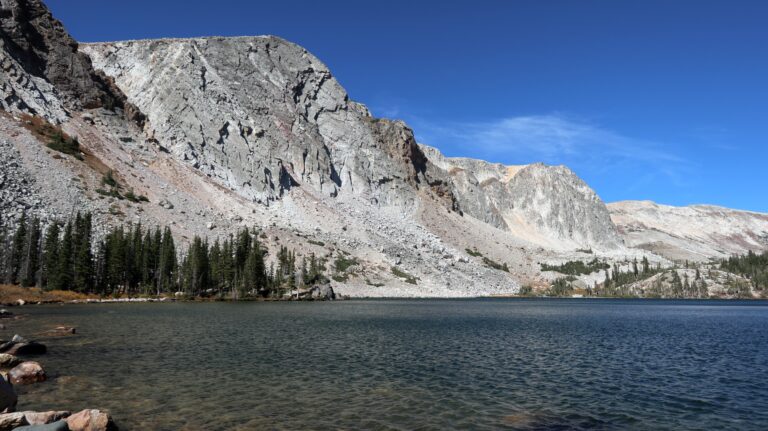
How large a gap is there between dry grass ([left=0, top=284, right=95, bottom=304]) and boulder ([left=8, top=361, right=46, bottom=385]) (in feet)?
254

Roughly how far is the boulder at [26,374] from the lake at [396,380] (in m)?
0.84

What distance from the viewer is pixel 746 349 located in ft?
152

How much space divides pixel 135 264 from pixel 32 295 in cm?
2206

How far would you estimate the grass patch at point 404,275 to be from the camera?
17338cm

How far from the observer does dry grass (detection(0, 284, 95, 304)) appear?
91688mm

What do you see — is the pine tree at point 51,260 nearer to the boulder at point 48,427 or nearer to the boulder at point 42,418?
the boulder at point 42,418

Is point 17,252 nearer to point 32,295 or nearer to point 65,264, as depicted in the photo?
point 65,264

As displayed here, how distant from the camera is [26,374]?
27125 millimetres

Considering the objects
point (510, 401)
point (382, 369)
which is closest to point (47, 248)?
point (382, 369)

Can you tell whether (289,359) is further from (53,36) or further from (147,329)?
(53,36)

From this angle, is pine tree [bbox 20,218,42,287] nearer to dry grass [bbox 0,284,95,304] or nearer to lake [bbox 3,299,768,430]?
dry grass [bbox 0,284,95,304]

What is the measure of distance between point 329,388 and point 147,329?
33950 millimetres

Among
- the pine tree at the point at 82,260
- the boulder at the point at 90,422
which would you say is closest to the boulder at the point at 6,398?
the boulder at the point at 90,422

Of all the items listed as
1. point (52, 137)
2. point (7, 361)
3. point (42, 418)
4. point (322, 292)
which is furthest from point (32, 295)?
point (42, 418)
